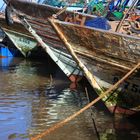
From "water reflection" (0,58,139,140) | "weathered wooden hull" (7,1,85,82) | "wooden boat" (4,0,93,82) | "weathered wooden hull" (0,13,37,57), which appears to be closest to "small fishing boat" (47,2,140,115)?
"water reflection" (0,58,139,140)

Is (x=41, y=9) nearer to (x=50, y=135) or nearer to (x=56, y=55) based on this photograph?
(x=56, y=55)

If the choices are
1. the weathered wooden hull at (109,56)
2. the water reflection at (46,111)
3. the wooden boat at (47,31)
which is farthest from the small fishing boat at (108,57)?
the wooden boat at (47,31)

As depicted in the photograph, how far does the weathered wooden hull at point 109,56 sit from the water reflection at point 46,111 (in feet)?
1.52

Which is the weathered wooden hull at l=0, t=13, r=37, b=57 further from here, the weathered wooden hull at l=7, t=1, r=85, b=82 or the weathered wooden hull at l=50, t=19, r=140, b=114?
the weathered wooden hull at l=50, t=19, r=140, b=114

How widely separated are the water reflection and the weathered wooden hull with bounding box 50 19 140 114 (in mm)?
465

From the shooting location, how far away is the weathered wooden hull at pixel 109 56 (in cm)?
649

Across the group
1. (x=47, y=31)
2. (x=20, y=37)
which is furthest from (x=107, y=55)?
(x=20, y=37)

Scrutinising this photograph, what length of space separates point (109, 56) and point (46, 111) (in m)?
2.07

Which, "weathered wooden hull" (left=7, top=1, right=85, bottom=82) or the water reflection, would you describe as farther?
"weathered wooden hull" (left=7, top=1, right=85, bottom=82)

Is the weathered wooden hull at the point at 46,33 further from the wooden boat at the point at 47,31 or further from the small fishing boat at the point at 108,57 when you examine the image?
the small fishing boat at the point at 108,57

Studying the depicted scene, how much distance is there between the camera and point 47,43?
453 inches

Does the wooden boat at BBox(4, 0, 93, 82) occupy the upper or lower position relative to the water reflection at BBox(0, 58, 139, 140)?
upper

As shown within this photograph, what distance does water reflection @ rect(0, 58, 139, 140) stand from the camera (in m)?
6.89

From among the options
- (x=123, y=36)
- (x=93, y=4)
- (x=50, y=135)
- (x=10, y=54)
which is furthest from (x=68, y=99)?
(x=10, y=54)
